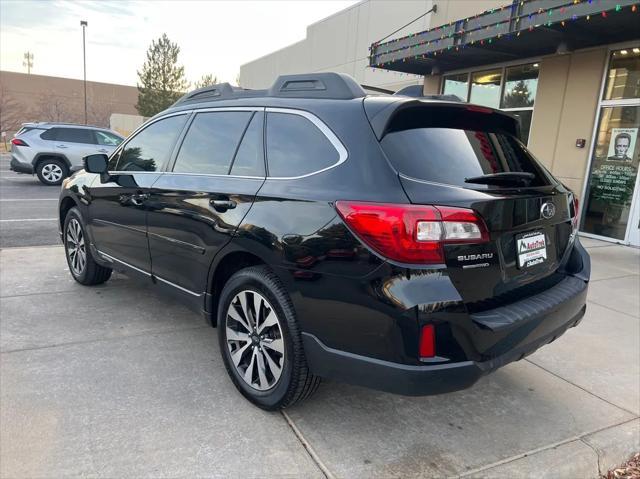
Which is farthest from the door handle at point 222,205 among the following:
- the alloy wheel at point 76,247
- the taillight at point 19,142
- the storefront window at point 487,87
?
the taillight at point 19,142

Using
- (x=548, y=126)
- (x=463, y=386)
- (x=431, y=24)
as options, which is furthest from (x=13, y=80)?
(x=463, y=386)

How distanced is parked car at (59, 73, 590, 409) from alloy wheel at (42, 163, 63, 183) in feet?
41.6

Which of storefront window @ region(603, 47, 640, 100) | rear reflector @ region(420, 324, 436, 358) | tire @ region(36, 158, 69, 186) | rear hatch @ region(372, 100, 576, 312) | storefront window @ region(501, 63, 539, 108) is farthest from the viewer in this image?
tire @ region(36, 158, 69, 186)

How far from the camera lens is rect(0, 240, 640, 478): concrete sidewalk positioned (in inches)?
92.0

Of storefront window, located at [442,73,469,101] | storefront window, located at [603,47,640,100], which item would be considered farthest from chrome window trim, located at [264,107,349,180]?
storefront window, located at [442,73,469,101]

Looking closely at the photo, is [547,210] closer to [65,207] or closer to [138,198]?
[138,198]

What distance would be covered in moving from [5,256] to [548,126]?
9379 mm

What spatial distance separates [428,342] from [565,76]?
8.89 meters

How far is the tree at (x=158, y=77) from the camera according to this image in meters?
47.6

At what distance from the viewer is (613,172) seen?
8.51 meters

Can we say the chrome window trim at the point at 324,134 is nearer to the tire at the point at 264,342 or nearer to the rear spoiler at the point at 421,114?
the rear spoiler at the point at 421,114

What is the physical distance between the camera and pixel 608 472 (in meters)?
2.52

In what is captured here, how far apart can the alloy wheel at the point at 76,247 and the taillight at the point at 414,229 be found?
356 centimetres

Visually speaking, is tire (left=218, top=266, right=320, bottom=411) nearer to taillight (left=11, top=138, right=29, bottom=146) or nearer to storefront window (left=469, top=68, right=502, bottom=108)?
storefront window (left=469, top=68, right=502, bottom=108)
